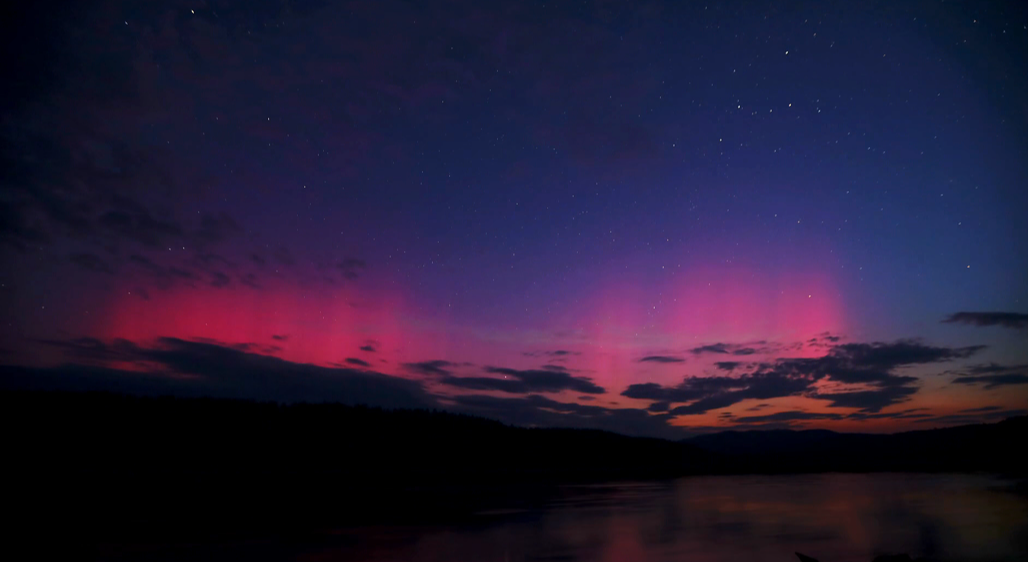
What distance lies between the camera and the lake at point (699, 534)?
1938 cm

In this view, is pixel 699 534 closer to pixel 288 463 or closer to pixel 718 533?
pixel 718 533

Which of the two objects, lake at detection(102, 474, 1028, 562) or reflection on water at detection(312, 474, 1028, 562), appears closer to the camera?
lake at detection(102, 474, 1028, 562)

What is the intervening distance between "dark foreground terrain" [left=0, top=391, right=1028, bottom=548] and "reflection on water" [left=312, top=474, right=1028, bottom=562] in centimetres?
425

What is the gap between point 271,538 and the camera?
71.8 feet

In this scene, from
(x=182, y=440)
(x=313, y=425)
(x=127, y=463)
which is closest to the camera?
(x=127, y=463)

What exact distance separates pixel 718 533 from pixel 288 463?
63.8m

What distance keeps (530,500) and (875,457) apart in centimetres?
10627

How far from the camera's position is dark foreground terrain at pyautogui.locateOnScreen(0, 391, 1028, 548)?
91.0ft

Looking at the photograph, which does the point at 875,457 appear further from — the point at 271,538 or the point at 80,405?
the point at 80,405

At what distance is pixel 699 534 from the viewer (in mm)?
23828

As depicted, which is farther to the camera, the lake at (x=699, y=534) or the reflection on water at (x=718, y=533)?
the reflection on water at (x=718, y=533)

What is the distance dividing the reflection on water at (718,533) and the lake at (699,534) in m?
0.04

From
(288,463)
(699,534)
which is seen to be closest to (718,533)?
(699,534)

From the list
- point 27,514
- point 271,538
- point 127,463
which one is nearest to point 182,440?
point 127,463
